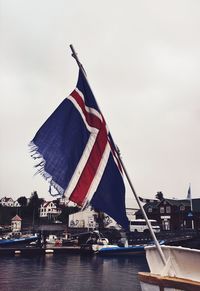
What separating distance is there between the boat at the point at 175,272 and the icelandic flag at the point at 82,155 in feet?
4.85

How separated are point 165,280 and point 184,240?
68.0m

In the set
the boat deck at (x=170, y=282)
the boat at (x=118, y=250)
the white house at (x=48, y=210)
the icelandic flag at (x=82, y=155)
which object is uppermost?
the white house at (x=48, y=210)

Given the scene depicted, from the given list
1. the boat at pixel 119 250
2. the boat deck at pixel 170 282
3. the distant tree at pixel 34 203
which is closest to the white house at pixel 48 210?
the distant tree at pixel 34 203

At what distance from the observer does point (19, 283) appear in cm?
3073

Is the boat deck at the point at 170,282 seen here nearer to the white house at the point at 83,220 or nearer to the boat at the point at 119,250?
the boat at the point at 119,250

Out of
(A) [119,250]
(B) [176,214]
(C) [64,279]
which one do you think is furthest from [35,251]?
(B) [176,214]

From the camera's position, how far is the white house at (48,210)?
182587 millimetres

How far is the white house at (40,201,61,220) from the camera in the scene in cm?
18259

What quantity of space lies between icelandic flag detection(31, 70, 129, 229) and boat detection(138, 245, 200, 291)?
1479 mm

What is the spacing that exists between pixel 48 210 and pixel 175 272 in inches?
7348

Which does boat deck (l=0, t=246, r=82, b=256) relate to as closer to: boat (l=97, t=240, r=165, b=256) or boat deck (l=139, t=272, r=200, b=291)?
boat (l=97, t=240, r=165, b=256)

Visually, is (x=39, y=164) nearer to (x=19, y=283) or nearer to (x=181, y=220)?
(x=19, y=283)

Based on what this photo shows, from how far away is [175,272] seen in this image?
5020 millimetres

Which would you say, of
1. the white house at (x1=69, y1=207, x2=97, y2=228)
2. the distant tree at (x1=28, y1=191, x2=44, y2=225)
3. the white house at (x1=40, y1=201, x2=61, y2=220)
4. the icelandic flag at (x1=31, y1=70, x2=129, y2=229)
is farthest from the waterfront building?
the white house at (x1=40, y1=201, x2=61, y2=220)
